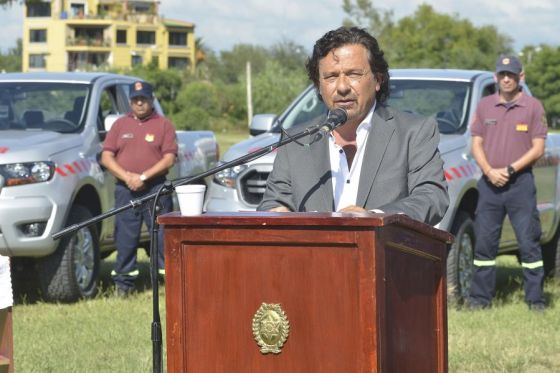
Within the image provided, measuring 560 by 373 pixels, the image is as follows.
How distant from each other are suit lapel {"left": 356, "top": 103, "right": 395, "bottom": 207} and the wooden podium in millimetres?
561

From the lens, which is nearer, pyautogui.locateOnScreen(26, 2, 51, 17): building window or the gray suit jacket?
the gray suit jacket

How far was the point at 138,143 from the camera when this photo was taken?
1136 cm

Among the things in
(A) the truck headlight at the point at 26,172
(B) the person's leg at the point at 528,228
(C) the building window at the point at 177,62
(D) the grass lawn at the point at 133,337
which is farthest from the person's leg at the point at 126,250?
(C) the building window at the point at 177,62

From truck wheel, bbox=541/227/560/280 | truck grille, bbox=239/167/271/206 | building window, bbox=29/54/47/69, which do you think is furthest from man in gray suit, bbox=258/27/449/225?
building window, bbox=29/54/47/69

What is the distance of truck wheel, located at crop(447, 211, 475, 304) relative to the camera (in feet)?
35.3

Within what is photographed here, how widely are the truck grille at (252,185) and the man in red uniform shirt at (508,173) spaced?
174 cm

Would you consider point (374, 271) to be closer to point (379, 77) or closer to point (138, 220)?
point (379, 77)

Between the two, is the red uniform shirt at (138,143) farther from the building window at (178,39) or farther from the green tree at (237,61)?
the building window at (178,39)

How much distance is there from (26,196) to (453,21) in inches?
3943

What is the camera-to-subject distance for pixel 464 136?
1095 centimetres

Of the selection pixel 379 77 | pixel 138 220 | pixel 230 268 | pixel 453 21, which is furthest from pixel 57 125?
pixel 453 21

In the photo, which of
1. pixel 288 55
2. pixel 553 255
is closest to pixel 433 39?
pixel 288 55

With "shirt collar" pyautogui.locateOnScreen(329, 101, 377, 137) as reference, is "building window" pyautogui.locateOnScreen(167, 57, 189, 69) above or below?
above

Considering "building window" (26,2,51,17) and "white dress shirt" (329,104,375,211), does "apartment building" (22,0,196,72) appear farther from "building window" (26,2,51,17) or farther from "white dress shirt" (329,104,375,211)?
"white dress shirt" (329,104,375,211)
